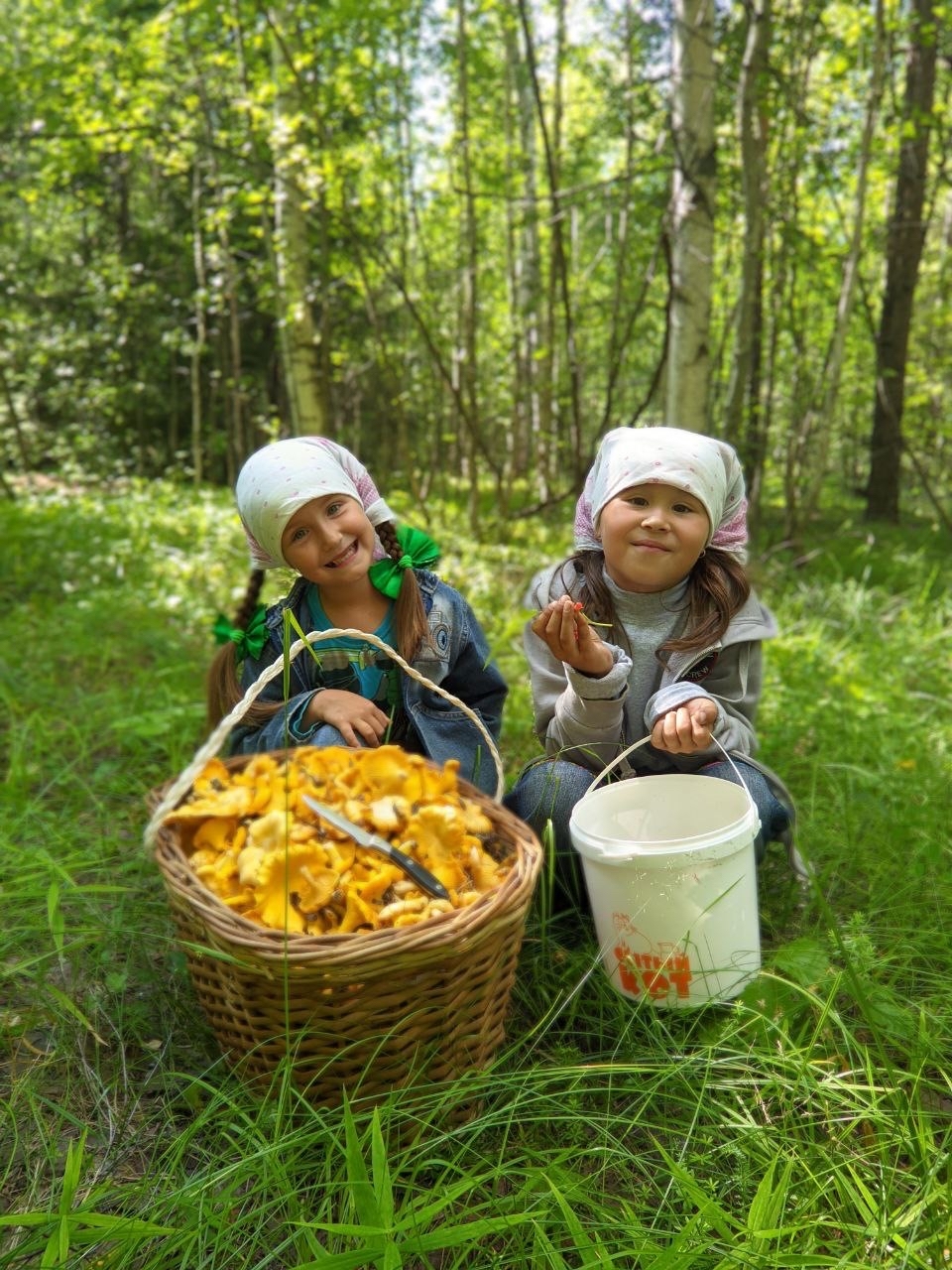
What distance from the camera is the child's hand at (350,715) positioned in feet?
6.43

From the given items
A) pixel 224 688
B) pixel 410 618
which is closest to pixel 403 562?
pixel 410 618

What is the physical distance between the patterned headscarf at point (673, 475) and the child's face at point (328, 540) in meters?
0.53

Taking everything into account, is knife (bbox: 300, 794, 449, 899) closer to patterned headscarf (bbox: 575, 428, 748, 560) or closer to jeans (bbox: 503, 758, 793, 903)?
jeans (bbox: 503, 758, 793, 903)

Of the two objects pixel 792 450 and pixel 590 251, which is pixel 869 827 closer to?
pixel 792 450

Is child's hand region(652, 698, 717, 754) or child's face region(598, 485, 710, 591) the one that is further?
child's face region(598, 485, 710, 591)

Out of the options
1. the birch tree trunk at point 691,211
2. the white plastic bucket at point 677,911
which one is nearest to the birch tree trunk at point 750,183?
the birch tree trunk at point 691,211

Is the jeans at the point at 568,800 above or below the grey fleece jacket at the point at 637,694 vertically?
below

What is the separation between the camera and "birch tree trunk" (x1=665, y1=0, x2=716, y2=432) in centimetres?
393

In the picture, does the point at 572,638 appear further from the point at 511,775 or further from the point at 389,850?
the point at 511,775

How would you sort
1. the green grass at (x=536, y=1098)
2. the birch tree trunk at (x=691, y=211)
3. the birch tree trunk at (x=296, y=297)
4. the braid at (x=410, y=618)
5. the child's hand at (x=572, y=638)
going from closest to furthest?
the green grass at (x=536, y=1098) < the child's hand at (x=572, y=638) < the braid at (x=410, y=618) < the birch tree trunk at (x=691, y=211) < the birch tree trunk at (x=296, y=297)

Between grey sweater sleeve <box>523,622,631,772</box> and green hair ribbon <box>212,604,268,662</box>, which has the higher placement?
green hair ribbon <box>212,604,268,662</box>

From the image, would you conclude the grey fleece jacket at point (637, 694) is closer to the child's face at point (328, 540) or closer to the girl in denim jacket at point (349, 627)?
the girl in denim jacket at point (349, 627)

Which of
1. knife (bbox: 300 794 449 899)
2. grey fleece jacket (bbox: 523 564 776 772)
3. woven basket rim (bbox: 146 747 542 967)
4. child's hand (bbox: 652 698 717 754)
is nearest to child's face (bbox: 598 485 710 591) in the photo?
grey fleece jacket (bbox: 523 564 776 772)

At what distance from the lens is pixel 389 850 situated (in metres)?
1.52
